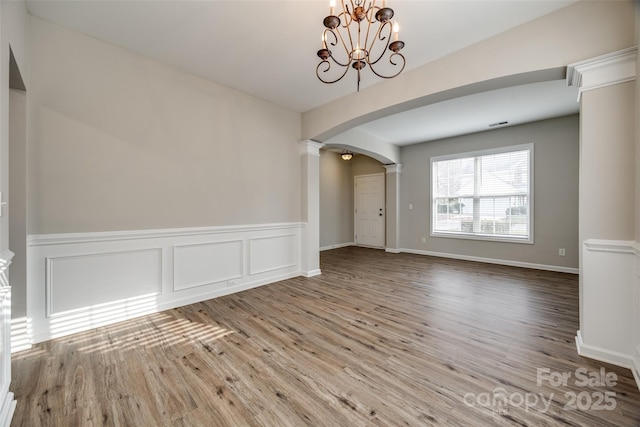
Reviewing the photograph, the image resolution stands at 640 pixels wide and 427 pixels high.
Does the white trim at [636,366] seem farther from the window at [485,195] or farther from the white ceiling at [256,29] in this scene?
the window at [485,195]

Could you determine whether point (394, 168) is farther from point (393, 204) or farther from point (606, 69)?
point (606, 69)

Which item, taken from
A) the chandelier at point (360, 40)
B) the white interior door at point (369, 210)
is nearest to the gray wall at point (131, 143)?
the chandelier at point (360, 40)

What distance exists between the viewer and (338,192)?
25.2ft

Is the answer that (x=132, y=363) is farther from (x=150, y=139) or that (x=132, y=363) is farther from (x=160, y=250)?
(x=150, y=139)

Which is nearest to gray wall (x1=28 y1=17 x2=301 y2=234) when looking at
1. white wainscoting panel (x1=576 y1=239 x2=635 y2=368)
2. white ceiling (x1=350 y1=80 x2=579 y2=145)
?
white ceiling (x1=350 y1=80 x2=579 y2=145)

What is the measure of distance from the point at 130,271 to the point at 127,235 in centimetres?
38

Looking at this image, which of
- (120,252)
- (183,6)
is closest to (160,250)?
(120,252)

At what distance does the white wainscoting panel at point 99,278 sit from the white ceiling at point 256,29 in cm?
210

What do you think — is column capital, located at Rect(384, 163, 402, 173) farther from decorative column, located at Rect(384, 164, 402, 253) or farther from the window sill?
the window sill

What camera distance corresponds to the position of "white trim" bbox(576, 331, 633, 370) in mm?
1919

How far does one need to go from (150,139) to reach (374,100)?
8.74 ft

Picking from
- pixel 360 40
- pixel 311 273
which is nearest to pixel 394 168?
pixel 311 273

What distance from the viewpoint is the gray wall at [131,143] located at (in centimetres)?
231

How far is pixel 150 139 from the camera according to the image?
9.37ft
